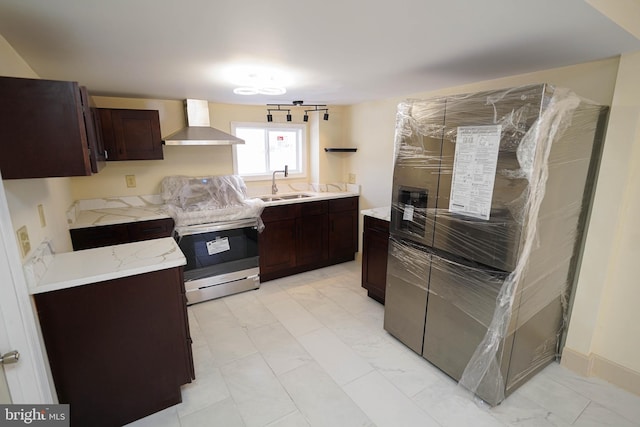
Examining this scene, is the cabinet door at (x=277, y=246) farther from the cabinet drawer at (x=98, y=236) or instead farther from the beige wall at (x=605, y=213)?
the beige wall at (x=605, y=213)

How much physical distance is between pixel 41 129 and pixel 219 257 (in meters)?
2.01

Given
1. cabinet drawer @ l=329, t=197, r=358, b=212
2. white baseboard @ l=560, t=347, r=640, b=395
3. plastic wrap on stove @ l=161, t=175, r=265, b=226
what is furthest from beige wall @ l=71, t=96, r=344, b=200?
white baseboard @ l=560, t=347, r=640, b=395

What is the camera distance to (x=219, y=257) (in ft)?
10.2

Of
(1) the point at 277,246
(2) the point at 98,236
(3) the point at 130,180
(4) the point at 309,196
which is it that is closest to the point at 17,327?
(2) the point at 98,236

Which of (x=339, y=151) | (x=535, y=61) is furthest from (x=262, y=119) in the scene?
(x=535, y=61)

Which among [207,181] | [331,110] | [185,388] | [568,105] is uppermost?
[331,110]

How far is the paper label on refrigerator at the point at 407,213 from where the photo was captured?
214 centimetres

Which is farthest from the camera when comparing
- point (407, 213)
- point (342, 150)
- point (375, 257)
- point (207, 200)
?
point (342, 150)

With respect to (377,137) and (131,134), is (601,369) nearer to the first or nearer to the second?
(377,137)

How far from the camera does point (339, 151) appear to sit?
156 inches

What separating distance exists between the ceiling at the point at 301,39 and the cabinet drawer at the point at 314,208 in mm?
1496

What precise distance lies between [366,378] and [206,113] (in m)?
3.00

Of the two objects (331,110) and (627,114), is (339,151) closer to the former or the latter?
(331,110)

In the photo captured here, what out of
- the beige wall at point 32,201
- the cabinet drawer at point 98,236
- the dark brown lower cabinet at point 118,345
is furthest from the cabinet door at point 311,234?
the beige wall at point 32,201
